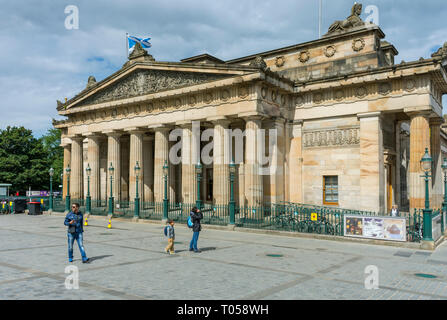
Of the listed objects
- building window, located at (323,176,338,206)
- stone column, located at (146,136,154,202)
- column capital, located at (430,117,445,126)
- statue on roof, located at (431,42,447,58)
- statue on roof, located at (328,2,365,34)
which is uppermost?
statue on roof, located at (328,2,365,34)

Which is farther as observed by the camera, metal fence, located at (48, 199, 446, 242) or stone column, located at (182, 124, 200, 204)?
stone column, located at (182, 124, 200, 204)

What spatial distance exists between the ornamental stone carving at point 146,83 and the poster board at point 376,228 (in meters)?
12.9

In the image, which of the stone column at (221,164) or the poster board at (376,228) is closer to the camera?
the poster board at (376,228)

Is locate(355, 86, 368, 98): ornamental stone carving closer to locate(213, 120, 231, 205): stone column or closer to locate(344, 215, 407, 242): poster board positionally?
locate(213, 120, 231, 205): stone column

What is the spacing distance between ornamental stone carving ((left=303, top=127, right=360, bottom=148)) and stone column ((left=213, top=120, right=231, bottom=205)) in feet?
18.9

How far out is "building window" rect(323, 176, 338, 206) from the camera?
26328mm

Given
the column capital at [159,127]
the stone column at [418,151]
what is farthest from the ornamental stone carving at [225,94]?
the stone column at [418,151]

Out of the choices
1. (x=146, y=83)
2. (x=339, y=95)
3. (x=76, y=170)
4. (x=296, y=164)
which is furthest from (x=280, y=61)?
(x=76, y=170)

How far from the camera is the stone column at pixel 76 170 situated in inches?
1481

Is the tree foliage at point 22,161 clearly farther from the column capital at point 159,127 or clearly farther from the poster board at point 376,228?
the poster board at point 376,228

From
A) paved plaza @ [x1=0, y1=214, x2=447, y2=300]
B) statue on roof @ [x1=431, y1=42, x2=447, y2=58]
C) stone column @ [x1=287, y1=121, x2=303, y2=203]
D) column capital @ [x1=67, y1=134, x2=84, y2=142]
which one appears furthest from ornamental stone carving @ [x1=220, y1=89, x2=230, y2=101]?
column capital @ [x1=67, y1=134, x2=84, y2=142]

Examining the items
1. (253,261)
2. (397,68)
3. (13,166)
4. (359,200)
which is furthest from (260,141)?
(13,166)

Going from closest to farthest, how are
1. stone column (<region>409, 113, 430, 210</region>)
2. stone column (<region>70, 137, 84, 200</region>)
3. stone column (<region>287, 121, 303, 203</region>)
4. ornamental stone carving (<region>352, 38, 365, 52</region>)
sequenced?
1. stone column (<region>409, 113, 430, 210</region>)
2. ornamental stone carving (<region>352, 38, 365, 52</region>)
3. stone column (<region>287, 121, 303, 203</region>)
4. stone column (<region>70, 137, 84, 200</region>)
